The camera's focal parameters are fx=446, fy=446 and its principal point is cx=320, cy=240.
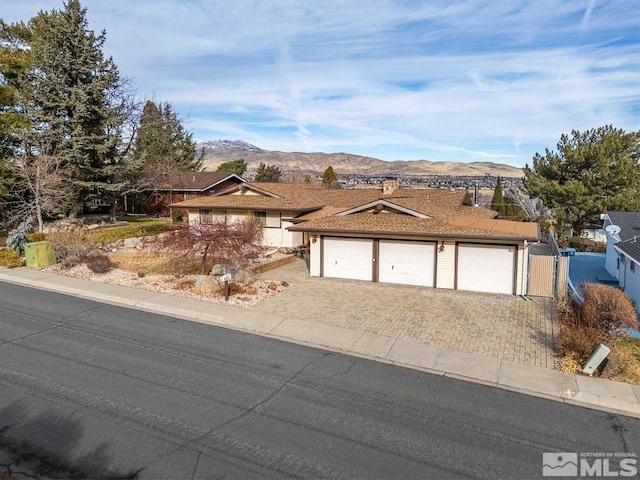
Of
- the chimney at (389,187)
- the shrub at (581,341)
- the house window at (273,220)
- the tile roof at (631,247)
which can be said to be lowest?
the shrub at (581,341)

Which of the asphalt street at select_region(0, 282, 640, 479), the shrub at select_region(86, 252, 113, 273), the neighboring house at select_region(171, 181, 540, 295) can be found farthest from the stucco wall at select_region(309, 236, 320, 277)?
the shrub at select_region(86, 252, 113, 273)

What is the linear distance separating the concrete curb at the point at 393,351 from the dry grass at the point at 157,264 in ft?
11.5

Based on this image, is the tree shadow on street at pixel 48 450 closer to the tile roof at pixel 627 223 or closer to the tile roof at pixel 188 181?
the tile roof at pixel 627 223

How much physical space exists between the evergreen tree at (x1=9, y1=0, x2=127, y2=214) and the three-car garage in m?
22.1

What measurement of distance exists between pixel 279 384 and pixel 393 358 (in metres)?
3.35

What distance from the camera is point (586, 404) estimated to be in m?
9.53

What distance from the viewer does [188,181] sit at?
45.7 m

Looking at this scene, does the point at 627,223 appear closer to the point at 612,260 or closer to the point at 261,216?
the point at 612,260

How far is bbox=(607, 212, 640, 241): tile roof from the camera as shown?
880 inches

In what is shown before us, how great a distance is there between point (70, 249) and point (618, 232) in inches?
1079

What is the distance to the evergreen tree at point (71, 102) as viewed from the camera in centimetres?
3209

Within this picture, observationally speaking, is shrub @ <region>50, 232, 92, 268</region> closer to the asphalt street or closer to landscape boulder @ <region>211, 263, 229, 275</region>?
landscape boulder @ <region>211, 263, 229, 275</region>

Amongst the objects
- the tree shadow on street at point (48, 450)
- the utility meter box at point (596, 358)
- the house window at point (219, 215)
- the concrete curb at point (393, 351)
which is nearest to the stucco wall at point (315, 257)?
the concrete curb at point (393, 351)

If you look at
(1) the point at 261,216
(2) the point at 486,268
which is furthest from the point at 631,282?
(1) the point at 261,216
